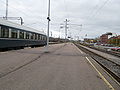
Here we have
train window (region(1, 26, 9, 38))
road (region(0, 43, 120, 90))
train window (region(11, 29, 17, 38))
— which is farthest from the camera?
train window (region(11, 29, 17, 38))

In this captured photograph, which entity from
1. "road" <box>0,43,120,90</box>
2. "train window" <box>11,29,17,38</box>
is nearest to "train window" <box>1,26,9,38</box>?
"train window" <box>11,29,17,38</box>

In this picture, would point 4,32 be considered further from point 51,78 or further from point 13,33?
point 51,78

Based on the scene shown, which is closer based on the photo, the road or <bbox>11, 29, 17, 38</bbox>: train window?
the road

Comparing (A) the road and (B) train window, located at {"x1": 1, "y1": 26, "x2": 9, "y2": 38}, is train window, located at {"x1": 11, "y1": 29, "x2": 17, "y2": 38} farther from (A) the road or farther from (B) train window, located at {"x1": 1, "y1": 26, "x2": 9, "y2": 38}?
(A) the road

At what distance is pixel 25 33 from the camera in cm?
2433

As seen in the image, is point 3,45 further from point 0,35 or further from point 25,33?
point 25,33

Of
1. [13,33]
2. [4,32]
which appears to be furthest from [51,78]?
[13,33]

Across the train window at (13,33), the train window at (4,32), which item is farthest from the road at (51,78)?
the train window at (13,33)

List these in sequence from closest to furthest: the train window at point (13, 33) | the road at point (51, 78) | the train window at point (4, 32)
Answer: the road at point (51, 78) → the train window at point (4, 32) → the train window at point (13, 33)

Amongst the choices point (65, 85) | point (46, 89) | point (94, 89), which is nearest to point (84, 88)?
point (94, 89)

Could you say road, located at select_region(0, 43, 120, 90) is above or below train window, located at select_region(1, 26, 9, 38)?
below

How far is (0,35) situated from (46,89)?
12613mm

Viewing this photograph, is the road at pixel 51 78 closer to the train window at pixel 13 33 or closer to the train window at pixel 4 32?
the train window at pixel 4 32

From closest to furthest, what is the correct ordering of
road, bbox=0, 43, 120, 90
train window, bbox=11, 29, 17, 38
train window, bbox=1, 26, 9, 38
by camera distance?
road, bbox=0, 43, 120, 90 < train window, bbox=1, 26, 9, 38 < train window, bbox=11, 29, 17, 38
